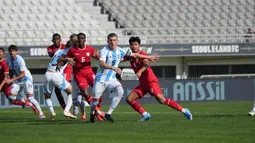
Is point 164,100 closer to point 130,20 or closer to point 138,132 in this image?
point 138,132

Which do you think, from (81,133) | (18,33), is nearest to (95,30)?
(18,33)

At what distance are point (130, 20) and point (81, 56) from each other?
22695 mm

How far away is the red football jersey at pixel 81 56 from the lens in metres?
18.0

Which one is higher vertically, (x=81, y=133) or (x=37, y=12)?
(x=37, y=12)

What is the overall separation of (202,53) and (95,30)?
589cm

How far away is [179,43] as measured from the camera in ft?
125

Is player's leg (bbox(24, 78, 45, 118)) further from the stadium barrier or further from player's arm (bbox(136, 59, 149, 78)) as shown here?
the stadium barrier

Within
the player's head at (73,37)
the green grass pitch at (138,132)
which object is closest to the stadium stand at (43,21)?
the player's head at (73,37)

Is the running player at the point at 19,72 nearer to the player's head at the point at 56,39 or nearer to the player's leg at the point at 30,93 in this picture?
the player's leg at the point at 30,93

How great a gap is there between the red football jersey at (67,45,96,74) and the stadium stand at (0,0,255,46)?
17.9m

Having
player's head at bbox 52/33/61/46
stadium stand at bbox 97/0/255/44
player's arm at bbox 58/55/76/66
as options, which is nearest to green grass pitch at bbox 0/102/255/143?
player's arm at bbox 58/55/76/66

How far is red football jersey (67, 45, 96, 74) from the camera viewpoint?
17984mm

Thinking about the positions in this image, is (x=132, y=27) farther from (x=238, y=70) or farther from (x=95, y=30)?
(x=238, y=70)

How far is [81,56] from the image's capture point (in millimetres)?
18047
